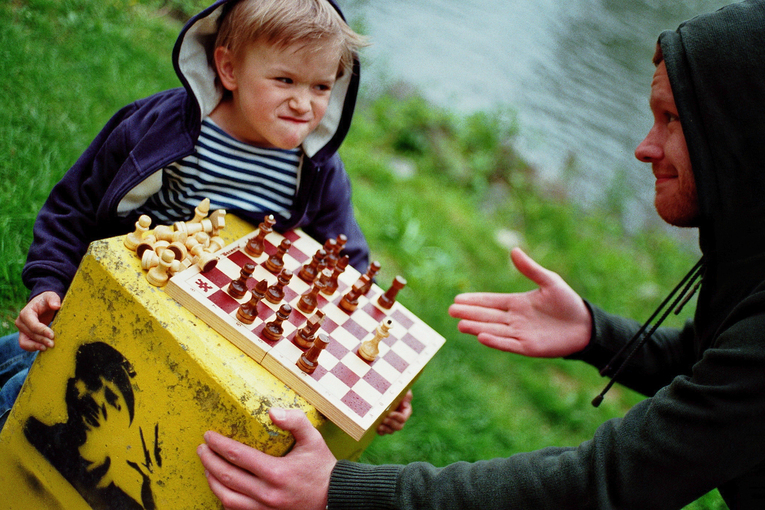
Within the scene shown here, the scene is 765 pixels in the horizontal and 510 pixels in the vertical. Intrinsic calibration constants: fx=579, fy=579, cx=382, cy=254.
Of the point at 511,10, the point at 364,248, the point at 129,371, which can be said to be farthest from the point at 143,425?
the point at 511,10

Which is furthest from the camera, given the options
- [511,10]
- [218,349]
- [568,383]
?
[511,10]

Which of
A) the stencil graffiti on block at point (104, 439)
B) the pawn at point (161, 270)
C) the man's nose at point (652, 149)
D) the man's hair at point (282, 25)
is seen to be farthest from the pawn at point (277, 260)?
the man's nose at point (652, 149)

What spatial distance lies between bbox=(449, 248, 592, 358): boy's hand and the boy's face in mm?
1021

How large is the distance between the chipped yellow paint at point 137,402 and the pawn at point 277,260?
1.19 feet

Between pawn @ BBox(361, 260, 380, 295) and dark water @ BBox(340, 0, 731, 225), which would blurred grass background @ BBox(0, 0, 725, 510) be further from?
pawn @ BBox(361, 260, 380, 295)

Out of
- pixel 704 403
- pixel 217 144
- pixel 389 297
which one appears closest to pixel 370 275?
pixel 389 297

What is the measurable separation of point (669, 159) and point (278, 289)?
1374mm

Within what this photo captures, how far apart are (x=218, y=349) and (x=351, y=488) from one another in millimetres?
567

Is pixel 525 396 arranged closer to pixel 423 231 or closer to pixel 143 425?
pixel 423 231

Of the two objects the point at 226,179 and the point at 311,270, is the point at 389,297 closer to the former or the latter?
the point at 311,270

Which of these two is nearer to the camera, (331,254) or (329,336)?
(329,336)

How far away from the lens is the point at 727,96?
175cm

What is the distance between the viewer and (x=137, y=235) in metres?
1.76

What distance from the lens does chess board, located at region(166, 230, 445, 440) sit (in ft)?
5.46
